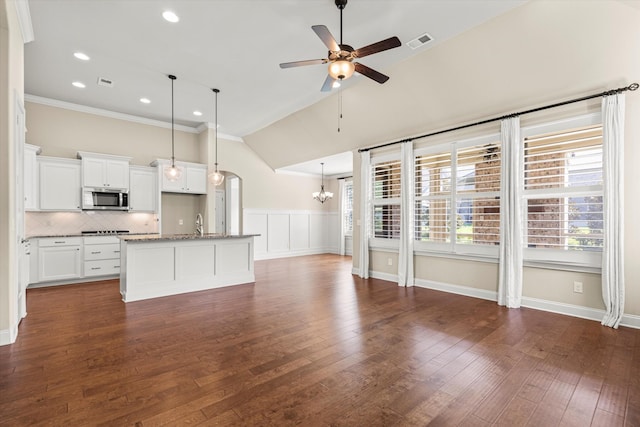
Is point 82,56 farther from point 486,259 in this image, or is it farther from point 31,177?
point 486,259

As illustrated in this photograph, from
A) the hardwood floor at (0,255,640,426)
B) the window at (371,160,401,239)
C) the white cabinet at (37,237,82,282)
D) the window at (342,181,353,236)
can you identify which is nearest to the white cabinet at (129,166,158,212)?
the white cabinet at (37,237,82,282)

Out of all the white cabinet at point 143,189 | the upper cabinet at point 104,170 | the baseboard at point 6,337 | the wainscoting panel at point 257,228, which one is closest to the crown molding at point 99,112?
the upper cabinet at point 104,170

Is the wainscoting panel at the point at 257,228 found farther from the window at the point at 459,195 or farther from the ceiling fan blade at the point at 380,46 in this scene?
the ceiling fan blade at the point at 380,46

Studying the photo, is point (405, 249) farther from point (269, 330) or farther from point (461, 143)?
point (269, 330)

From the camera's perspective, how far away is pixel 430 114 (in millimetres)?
5074

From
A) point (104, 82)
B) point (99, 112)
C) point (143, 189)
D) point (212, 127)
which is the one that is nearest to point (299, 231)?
point (212, 127)

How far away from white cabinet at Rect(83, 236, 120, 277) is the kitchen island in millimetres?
1324

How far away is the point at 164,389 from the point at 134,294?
9.26 feet

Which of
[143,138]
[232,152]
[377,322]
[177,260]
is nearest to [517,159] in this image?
[377,322]

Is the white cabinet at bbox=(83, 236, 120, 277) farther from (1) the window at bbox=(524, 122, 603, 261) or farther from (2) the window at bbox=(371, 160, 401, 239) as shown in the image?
(1) the window at bbox=(524, 122, 603, 261)

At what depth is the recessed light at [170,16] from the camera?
3.35 m

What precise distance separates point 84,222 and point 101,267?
3.61ft

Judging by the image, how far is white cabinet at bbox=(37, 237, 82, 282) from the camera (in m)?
5.33

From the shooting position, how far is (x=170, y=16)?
11.2ft
